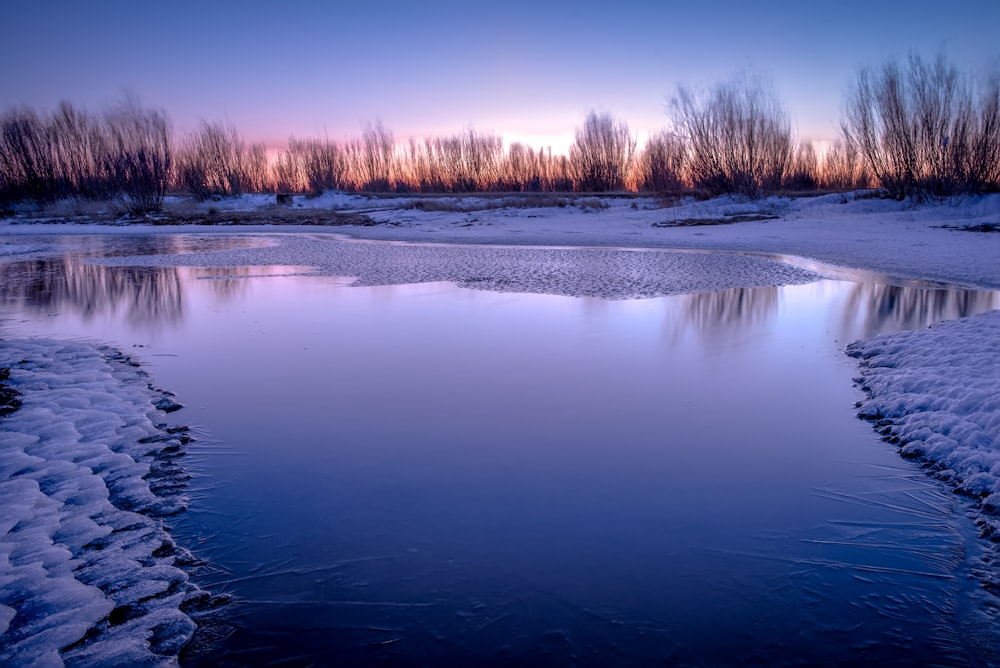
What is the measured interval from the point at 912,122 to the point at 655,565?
23.2m

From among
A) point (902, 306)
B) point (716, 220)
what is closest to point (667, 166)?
point (716, 220)

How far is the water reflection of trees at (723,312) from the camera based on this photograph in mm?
7234

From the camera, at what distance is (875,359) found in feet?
19.3

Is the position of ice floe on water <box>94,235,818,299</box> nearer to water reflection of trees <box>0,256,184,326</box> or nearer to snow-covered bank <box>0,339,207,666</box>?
water reflection of trees <box>0,256,184,326</box>

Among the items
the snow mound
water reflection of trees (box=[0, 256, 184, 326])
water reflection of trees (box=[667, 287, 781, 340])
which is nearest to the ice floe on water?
water reflection of trees (box=[667, 287, 781, 340])

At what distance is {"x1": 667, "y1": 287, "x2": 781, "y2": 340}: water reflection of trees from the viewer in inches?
285

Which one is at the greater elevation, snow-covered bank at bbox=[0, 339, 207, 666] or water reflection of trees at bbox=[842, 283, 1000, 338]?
water reflection of trees at bbox=[842, 283, 1000, 338]

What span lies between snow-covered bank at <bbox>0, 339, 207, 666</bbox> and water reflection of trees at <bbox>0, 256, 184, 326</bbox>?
3.71 metres

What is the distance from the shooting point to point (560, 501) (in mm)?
3453

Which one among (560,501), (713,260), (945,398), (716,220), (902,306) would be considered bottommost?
(560,501)

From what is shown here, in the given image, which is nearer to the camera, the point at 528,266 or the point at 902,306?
the point at 902,306

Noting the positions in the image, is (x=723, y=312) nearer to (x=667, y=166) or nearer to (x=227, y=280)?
(x=227, y=280)

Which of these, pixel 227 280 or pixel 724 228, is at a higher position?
pixel 724 228

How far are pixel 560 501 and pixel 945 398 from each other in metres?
2.92
